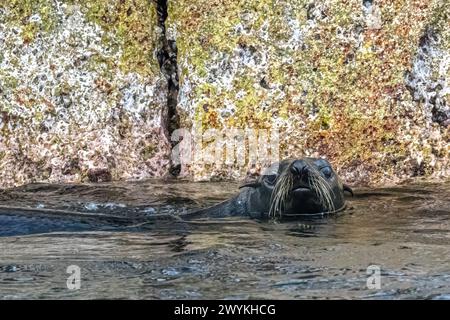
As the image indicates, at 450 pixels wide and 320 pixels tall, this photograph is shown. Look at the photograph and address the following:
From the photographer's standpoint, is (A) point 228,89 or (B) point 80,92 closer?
(A) point 228,89

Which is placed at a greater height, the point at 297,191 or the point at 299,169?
the point at 299,169

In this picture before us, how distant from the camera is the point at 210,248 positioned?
4.92 m

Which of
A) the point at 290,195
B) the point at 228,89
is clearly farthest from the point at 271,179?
the point at 228,89

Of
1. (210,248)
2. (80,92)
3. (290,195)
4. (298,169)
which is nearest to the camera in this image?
(210,248)

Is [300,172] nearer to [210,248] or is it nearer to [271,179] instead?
[271,179]

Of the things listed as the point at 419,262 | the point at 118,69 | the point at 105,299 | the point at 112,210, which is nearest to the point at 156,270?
the point at 105,299

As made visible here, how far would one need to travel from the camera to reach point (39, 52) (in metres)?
8.04

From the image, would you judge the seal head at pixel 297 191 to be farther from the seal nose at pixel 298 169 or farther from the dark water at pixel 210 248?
the dark water at pixel 210 248

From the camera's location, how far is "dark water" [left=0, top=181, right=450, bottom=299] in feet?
12.8

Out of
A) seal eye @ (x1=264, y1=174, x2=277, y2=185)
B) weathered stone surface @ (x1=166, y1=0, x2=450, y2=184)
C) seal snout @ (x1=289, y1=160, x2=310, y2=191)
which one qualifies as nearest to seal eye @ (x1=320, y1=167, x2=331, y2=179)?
seal snout @ (x1=289, y1=160, x2=310, y2=191)

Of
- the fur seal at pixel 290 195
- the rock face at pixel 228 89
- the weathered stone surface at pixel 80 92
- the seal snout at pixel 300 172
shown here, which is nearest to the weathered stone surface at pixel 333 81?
the rock face at pixel 228 89

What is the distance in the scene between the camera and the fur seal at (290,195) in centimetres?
620

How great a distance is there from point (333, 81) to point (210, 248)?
10.2 feet

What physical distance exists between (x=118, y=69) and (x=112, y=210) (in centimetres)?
163
